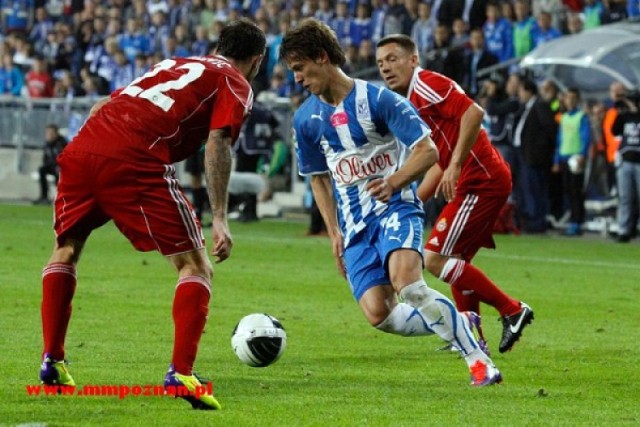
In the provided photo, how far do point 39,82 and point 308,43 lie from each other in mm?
24600

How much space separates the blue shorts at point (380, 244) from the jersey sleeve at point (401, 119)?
478 millimetres

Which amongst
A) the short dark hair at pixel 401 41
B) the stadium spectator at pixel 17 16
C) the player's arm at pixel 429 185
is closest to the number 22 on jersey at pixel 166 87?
the short dark hair at pixel 401 41

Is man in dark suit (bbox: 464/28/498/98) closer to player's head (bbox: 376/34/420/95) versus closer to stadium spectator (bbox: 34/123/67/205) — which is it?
stadium spectator (bbox: 34/123/67/205)

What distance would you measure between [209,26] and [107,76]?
2.46m

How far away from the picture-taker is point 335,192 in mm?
9000

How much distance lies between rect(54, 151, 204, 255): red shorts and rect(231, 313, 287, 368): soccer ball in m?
0.97

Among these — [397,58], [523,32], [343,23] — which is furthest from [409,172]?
[343,23]

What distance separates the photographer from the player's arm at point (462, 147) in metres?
9.77

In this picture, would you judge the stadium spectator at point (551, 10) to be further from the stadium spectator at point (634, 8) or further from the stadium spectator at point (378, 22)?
the stadium spectator at point (378, 22)

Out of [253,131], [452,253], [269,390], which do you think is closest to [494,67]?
[253,131]

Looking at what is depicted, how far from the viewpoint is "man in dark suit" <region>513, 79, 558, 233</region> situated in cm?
2294

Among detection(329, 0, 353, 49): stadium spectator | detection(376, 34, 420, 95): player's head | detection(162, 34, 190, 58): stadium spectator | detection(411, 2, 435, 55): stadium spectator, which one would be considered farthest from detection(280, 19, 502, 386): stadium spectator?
detection(162, 34, 190, 58): stadium spectator

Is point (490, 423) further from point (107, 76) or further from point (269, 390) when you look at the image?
point (107, 76)

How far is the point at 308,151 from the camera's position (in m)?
8.98
